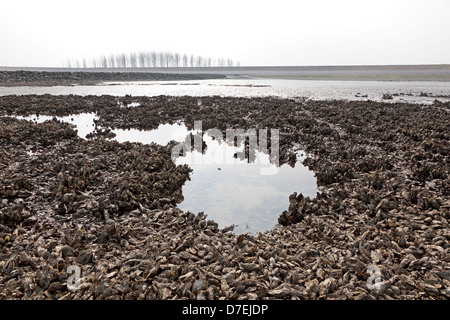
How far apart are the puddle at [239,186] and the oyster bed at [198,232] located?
50cm

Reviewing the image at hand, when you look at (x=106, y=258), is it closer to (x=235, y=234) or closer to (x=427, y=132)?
(x=235, y=234)

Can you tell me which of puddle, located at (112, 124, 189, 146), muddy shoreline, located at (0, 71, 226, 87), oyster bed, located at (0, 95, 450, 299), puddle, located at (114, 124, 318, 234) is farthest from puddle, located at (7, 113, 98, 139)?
muddy shoreline, located at (0, 71, 226, 87)

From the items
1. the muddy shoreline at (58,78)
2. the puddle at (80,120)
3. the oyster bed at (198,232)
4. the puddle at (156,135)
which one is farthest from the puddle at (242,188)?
the muddy shoreline at (58,78)

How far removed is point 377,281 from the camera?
5035 mm

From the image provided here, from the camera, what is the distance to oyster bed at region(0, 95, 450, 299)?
4.97 meters

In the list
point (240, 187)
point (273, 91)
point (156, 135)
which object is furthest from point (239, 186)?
point (273, 91)

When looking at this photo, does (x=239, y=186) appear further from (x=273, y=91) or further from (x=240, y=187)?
(x=273, y=91)

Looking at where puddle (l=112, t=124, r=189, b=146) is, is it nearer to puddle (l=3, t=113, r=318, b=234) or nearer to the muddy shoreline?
puddle (l=3, t=113, r=318, b=234)

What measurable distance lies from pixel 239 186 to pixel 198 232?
338cm

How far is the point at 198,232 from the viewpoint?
6906 mm

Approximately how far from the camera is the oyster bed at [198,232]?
4.97 m

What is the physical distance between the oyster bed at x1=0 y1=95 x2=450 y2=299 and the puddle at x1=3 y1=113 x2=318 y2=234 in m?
0.50
